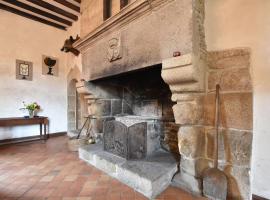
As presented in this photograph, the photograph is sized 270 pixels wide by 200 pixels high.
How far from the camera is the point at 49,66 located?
3.86 m

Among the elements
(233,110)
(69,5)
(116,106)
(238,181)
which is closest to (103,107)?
(116,106)

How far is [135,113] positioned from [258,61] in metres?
1.78

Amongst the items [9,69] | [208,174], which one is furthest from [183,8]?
[9,69]

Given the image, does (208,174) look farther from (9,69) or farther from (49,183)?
(9,69)

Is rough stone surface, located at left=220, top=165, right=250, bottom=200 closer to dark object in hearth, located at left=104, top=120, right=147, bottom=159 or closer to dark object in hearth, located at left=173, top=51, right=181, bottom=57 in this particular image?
dark object in hearth, located at left=104, top=120, right=147, bottom=159

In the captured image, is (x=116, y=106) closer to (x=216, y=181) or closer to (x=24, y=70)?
(x=216, y=181)

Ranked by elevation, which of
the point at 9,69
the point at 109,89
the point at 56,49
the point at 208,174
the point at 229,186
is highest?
the point at 56,49

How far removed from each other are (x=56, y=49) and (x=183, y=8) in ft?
11.5

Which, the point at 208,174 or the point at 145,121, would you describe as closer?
the point at 208,174

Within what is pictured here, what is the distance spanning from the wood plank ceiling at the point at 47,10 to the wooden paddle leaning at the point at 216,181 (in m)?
3.12

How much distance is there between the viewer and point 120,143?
1.92 metres

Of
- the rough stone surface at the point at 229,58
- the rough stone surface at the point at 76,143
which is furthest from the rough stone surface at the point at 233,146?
the rough stone surface at the point at 76,143

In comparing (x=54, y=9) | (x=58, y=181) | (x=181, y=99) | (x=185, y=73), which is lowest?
(x=58, y=181)

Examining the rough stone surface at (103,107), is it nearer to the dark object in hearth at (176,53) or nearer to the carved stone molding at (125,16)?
the carved stone molding at (125,16)
